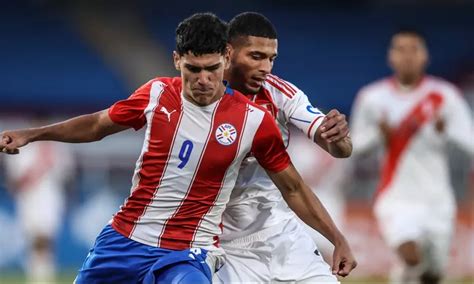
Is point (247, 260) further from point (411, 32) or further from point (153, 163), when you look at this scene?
point (411, 32)

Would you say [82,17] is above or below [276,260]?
above

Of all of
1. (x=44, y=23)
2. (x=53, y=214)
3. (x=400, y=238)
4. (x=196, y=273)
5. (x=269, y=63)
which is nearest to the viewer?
(x=196, y=273)

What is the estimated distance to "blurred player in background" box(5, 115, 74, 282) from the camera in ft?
47.9

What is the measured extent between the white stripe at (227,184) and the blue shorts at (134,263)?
0.10 meters

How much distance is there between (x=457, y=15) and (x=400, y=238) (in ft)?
42.5

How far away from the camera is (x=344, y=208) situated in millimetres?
15367

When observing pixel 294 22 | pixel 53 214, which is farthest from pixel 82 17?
pixel 53 214

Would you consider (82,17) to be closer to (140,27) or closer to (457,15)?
(140,27)

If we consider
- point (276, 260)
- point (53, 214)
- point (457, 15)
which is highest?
point (457, 15)

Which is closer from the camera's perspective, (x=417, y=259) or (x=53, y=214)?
(x=417, y=259)

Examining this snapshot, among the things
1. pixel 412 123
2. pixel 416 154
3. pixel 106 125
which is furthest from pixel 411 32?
pixel 106 125

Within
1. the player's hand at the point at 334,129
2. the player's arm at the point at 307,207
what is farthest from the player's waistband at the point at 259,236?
the player's hand at the point at 334,129

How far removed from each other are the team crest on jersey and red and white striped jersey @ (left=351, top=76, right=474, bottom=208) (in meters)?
3.86

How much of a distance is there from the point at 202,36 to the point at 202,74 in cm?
20
